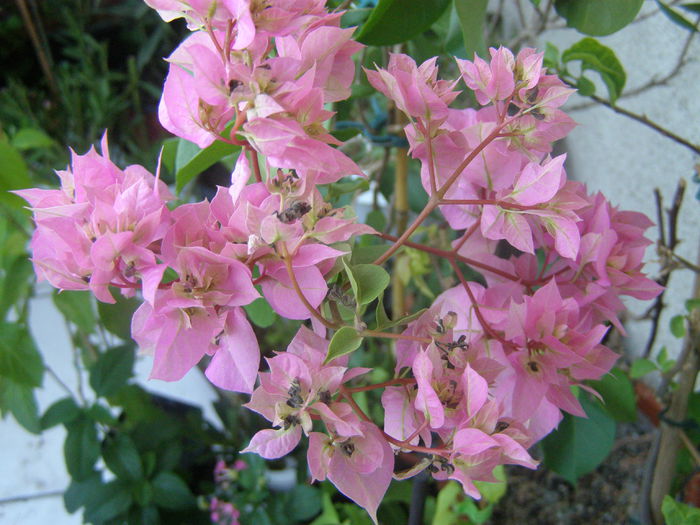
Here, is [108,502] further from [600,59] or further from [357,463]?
[600,59]

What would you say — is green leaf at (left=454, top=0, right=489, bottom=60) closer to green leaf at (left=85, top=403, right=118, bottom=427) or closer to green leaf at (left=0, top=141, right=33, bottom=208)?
green leaf at (left=0, top=141, right=33, bottom=208)

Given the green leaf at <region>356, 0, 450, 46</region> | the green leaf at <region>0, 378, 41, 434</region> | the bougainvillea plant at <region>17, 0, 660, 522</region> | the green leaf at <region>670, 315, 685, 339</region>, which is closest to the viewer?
the bougainvillea plant at <region>17, 0, 660, 522</region>

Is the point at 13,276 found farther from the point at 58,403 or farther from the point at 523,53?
the point at 523,53

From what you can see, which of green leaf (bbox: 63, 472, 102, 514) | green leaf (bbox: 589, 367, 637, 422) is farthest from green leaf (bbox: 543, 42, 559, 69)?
green leaf (bbox: 63, 472, 102, 514)

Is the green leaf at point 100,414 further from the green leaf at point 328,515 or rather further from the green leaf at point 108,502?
the green leaf at point 328,515

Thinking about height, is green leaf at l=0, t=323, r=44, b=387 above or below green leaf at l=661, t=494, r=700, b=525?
below

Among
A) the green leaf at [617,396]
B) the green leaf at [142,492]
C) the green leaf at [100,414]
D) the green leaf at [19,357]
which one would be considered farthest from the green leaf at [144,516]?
the green leaf at [617,396]

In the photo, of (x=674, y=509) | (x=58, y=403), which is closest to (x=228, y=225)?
(x=674, y=509)
